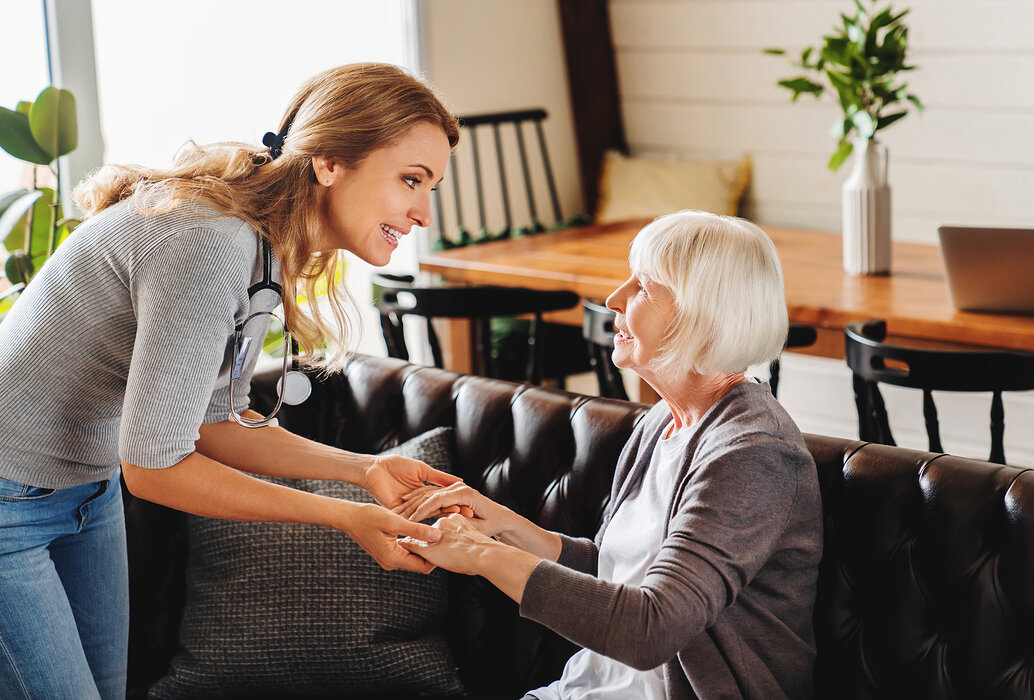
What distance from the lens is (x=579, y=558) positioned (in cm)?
169

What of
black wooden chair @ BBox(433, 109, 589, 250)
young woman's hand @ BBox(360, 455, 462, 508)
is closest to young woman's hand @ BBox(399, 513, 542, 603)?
young woman's hand @ BBox(360, 455, 462, 508)

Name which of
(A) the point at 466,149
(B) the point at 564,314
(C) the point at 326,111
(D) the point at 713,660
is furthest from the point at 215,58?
(D) the point at 713,660

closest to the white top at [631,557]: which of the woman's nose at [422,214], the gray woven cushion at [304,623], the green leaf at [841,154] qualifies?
the gray woven cushion at [304,623]

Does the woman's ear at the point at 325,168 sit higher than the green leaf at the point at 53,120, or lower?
lower

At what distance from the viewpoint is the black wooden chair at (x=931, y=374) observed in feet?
7.04

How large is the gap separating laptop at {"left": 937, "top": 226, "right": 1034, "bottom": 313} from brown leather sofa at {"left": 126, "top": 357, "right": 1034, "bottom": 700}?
3.68 ft

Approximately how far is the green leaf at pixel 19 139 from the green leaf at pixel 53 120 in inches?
0.6

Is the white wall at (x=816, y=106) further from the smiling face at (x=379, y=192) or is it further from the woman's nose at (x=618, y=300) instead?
the smiling face at (x=379, y=192)

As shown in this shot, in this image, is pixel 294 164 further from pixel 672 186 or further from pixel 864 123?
pixel 672 186

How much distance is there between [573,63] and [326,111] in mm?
3570

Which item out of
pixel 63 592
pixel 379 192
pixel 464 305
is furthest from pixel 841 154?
pixel 63 592

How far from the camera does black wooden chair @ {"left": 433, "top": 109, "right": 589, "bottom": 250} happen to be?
4500 mm

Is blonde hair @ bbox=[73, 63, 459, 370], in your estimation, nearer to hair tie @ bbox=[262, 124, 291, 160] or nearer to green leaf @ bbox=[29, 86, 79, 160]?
hair tie @ bbox=[262, 124, 291, 160]

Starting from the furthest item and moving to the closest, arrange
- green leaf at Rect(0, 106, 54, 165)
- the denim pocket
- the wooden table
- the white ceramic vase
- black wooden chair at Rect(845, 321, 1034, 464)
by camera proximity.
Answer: the white ceramic vase → the wooden table → green leaf at Rect(0, 106, 54, 165) → black wooden chair at Rect(845, 321, 1034, 464) → the denim pocket
